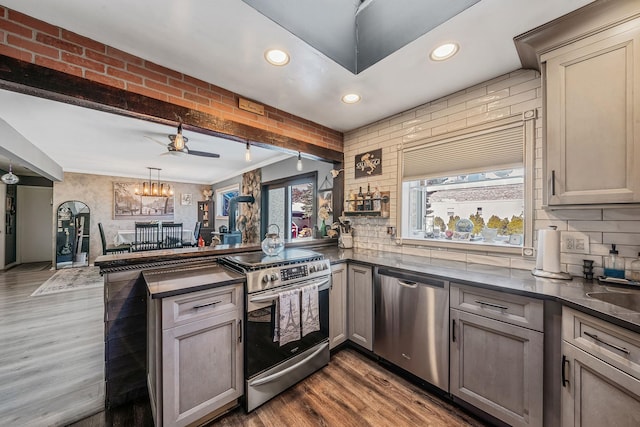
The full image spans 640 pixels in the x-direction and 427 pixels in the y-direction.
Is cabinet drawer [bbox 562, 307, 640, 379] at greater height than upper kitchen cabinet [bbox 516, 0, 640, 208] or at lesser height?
lesser

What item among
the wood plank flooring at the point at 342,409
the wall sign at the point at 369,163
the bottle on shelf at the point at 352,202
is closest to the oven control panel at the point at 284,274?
the wood plank flooring at the point at 342,409

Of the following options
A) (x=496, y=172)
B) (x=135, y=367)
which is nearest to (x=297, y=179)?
(x=496, y=172)

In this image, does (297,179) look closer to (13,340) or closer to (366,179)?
(366,179)

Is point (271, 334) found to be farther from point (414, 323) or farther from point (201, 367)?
point (414, 323)

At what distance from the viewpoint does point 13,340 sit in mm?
2424

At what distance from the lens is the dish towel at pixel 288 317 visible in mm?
1713

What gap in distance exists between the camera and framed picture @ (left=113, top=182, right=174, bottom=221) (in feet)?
22.1

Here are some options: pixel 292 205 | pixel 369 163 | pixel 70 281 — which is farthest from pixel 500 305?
pixel 70 281

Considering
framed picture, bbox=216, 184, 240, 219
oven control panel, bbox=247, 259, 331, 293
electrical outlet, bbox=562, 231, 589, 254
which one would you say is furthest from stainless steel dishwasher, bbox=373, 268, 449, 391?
framed picture, bbox=216, 184, 240, 219

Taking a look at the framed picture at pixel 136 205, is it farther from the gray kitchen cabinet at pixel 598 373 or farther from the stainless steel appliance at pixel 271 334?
the gray kitchen cabinet at pixel 598 373

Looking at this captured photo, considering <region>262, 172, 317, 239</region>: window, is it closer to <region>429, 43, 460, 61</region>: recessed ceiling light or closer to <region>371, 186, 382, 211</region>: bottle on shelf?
<region>371, 186, 382, 211</region>: bottle on shelf

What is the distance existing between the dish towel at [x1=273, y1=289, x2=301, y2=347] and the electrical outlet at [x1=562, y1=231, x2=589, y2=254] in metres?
1.91

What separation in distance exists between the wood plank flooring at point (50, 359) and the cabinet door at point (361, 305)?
6.53ft

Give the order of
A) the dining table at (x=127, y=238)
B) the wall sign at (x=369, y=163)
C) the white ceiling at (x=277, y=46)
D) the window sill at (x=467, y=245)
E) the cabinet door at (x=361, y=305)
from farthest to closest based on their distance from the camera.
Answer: the dining table at (x=127, y=238)
the wall sign at (x=369, y=163)
the cabinet door at (x=361, y=305)
the window sill at (x=467, y=245)
the white ceiling at (x=277, y=46)
